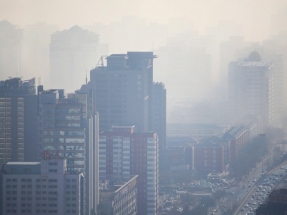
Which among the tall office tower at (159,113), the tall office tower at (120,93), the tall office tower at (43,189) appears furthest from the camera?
the tall office tower at (159,113)

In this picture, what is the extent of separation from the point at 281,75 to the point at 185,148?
378 inches

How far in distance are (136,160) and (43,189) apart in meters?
3.19

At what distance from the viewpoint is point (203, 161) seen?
19.6 meters

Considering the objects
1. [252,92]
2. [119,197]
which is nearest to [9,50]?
[119,197]

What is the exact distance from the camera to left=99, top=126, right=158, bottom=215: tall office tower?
1583 centimetres

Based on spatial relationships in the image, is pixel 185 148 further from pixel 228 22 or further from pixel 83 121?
pixel 228 22

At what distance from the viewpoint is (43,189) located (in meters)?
12.8

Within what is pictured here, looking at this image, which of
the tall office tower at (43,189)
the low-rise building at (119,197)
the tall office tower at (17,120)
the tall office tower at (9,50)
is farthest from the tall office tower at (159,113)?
the tall office tower at (43,189)

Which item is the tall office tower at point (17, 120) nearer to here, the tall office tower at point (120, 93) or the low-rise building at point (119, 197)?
the low-rise building at point (119, 197)

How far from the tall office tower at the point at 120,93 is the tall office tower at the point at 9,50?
4.24ft

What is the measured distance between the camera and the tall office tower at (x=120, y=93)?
17547 millimetres

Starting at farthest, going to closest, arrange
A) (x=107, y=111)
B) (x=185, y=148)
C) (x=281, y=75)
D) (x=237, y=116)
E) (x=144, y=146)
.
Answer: (x=281, y=75)
(x=237, y=116)
(x=185, y=148)
(x=107, y=111)
(x=144, y=146)

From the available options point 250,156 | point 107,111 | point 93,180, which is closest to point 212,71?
point 250,156

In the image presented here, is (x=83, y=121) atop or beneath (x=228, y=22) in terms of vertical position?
beneath
